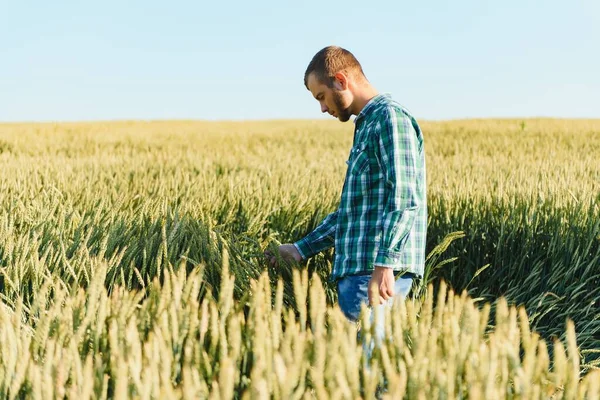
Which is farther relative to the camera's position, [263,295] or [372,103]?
[372,103]

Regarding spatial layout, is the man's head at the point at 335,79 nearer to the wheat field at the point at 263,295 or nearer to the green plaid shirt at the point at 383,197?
the green plaid shirt at the point at 383,197

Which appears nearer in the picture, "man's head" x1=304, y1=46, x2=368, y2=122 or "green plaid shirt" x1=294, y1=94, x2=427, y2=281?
"green plaid shirt" x1=294, y1=94, x2=427, y2=281

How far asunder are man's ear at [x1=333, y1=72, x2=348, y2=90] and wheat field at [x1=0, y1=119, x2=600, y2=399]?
66 cm

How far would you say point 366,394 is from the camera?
1.01 meters

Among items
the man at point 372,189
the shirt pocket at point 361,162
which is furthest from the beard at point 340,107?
the shirt pocket at point 361,162

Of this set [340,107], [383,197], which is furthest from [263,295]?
[340,107]

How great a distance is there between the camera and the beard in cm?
197

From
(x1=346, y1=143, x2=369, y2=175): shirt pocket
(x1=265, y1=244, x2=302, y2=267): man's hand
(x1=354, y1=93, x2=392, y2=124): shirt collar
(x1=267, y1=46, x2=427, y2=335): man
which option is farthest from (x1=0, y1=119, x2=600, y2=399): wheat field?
(x1=354, y1=93, x2=392, y2=124): shirt collar

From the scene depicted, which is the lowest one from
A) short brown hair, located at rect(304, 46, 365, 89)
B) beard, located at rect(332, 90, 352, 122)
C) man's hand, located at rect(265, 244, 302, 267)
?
man's hand, located at rect(265, 244, 302, 267)

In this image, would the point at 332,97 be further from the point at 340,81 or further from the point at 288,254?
the point at 288,254

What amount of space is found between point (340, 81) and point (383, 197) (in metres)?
0.40

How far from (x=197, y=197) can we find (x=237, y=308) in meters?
1.97

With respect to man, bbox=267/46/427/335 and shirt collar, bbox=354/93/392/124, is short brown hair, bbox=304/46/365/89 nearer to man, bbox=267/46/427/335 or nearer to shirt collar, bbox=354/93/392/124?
man, bbox=267/46/427/335

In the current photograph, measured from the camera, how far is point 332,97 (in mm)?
1979
